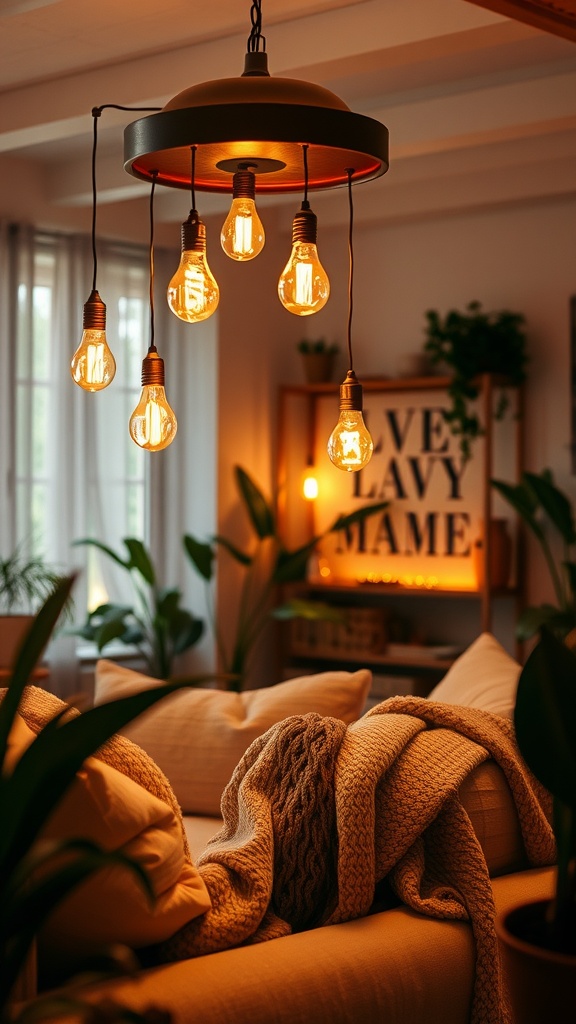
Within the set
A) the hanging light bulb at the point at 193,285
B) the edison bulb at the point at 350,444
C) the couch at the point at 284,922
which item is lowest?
the couch at the point at 284,922

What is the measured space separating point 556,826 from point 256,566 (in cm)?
528

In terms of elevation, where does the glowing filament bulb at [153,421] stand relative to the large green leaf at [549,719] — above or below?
above

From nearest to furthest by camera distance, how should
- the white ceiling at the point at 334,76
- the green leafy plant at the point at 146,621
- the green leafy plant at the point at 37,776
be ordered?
the green leafy plant at the point at 37,776, the white ceiling at the point at 334,76, the green leafy plant at the point at 146,621

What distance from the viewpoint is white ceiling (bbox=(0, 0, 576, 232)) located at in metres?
3.82

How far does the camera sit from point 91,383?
2615mm

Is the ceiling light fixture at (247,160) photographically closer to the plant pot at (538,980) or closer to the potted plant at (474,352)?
the plant pot at (538,980)

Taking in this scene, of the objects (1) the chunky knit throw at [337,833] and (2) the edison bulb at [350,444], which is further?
(2) the edison bulb at [350,444]

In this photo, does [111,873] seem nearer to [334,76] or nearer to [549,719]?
[549,719]

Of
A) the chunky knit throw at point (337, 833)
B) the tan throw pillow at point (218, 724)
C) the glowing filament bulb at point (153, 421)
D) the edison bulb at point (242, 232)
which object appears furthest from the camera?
the tan throw pillow at point (218, 724)

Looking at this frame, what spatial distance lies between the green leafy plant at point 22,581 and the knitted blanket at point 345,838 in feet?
8.42

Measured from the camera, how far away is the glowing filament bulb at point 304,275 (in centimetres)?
235

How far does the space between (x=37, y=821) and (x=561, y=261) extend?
520 centimetres

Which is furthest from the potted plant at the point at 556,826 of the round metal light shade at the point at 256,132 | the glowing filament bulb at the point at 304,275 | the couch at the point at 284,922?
the glowing filament bulb at the point at 304,275

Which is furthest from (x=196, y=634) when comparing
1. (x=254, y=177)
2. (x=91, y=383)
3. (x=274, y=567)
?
(x=254, y=177)
